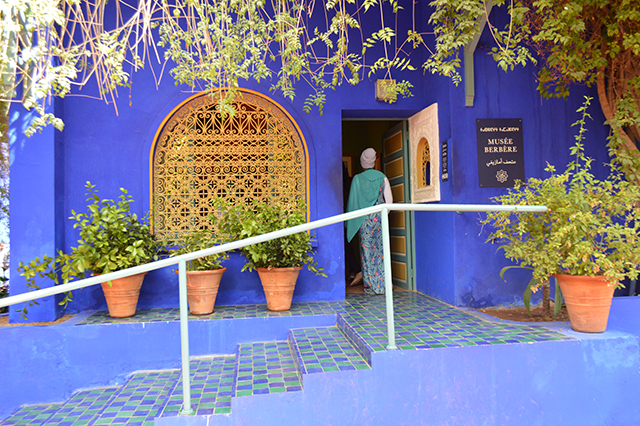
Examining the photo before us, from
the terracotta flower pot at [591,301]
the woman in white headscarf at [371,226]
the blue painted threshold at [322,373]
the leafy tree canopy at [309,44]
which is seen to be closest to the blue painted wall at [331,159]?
the leafy tree canopy at [309,44]

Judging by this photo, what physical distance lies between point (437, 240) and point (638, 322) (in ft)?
6.00

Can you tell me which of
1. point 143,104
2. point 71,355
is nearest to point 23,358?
point 71,355

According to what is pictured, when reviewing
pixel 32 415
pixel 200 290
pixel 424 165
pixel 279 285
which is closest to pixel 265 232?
pixel 279 285

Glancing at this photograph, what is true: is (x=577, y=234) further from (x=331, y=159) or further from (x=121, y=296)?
(x=121, y=296)

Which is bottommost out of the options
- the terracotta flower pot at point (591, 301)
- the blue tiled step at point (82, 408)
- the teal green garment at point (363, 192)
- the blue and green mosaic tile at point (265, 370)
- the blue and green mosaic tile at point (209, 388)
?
the blue tiled step at point (82, 408)

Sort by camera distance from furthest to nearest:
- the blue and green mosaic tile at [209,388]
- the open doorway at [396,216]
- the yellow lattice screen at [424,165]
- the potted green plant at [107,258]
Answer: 1. the open doorway at [396,216]
2. the yellow lattice screen at [424,165]
3. the potted green plant at [107,258]
4. the blue and green mosaic tile at [209,388]

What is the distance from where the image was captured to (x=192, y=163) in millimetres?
4305

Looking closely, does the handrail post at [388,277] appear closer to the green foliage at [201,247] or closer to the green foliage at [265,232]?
the green foliage at [265,232]

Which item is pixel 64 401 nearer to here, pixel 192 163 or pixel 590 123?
pixel 192 163

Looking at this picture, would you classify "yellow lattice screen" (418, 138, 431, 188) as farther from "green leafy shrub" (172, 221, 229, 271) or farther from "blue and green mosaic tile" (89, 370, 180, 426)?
"blue and green mosaic tile" (89, 370, 180, 426)

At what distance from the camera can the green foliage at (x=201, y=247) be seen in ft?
12.2

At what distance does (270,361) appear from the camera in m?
2.99

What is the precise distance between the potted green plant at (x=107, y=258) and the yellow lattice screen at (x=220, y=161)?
1.81 ft

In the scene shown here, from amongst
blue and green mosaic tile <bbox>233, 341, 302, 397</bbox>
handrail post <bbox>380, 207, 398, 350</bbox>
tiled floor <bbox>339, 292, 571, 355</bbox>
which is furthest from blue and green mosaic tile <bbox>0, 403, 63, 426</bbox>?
handrail post <bbox>380, 207, 398, 350</bbox>
